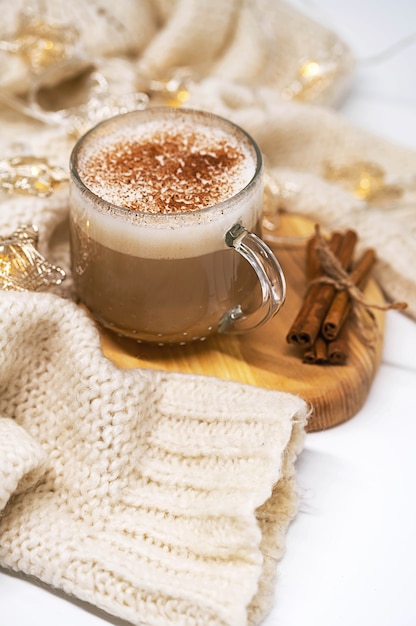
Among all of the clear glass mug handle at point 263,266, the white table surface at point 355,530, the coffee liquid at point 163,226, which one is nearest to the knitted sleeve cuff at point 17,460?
the white table surface at point 355,530

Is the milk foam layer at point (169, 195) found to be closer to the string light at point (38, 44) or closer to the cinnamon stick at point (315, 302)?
the cinnamon stick at point (315, 302)

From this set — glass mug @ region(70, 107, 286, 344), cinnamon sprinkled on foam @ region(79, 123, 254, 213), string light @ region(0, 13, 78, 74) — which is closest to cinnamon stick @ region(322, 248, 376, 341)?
glass mug @ region(70, 107, 286, 344)

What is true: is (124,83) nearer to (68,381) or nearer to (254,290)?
(254,290)

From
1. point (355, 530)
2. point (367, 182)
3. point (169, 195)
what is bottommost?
point (355, 530)

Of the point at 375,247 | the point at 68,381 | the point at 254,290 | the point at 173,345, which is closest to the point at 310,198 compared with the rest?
the point at 375,247

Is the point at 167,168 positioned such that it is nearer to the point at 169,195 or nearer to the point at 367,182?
the point at 169,195

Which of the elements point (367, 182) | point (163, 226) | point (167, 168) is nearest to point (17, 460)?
point (163, 226)
